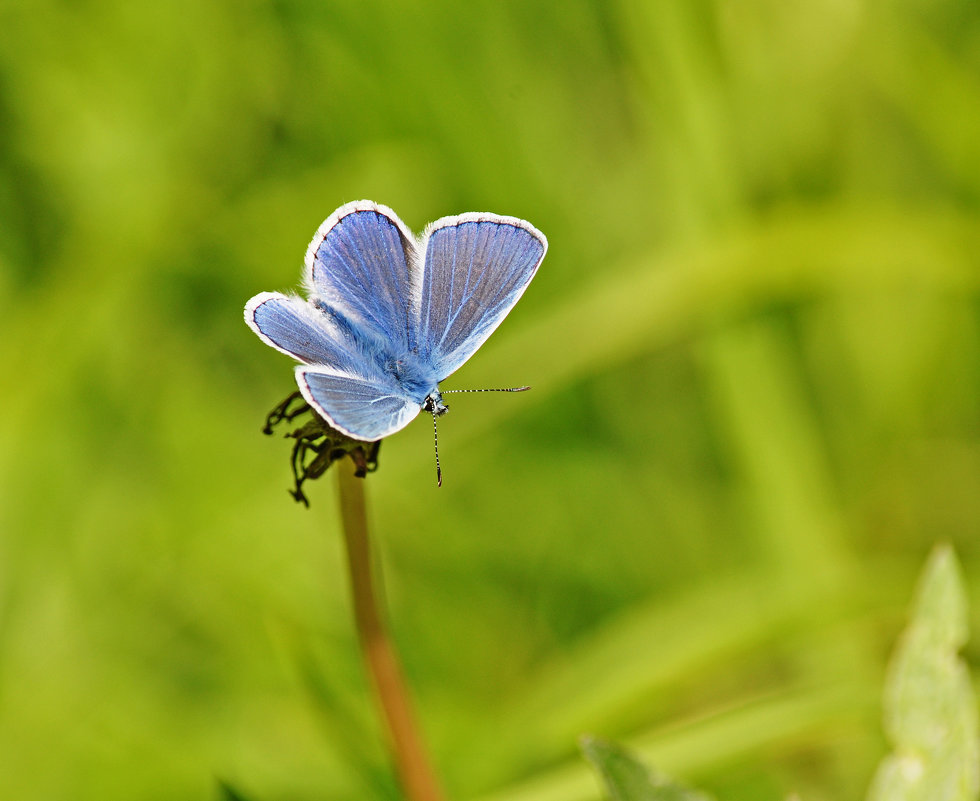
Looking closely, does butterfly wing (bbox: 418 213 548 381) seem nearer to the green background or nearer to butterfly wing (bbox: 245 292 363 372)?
butterfly wing (bbox: 245 292 363 372)

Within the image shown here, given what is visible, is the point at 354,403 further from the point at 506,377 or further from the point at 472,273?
the point at 506,377

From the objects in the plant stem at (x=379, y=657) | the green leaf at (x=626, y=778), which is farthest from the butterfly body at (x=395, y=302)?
the green leaf at (x=626, y=778)

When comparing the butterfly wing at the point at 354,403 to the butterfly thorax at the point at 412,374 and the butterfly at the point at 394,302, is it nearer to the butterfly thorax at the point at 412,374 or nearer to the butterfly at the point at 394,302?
the butterfly at the point at 394,302

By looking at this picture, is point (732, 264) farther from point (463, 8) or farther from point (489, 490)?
point (463, 8)

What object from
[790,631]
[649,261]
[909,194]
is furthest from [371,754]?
[909,194]

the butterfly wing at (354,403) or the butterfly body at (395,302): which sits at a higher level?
the butterfly body at (395,302)

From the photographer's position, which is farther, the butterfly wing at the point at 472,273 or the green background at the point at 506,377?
the green background at the point at 506,377

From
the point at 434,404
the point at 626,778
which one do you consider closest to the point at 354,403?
the point at 434,404
